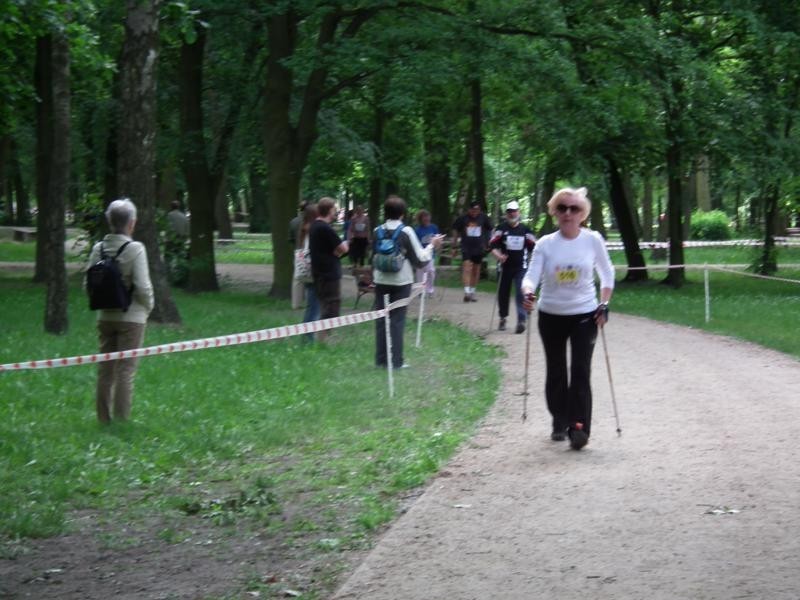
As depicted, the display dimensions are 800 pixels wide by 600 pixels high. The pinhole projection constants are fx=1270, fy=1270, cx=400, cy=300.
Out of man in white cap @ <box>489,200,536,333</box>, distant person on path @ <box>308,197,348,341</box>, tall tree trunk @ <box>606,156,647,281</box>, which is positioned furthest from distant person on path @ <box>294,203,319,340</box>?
tall tree trunk @ <box>606,156,647,281</box>

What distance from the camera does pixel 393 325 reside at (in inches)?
535

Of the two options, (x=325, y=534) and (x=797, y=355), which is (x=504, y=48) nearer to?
(x=797, y=355)

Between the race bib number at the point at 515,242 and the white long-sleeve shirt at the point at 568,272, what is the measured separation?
850cm

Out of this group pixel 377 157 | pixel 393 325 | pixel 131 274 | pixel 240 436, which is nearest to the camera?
pixel 131 274

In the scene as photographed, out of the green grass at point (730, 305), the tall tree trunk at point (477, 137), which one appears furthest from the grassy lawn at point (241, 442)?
the tall tree trunk at point (477, 137)

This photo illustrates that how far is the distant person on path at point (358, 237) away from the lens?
3156 cm

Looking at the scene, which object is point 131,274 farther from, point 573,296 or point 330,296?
point 330,296

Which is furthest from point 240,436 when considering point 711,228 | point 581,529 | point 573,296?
point 711,228

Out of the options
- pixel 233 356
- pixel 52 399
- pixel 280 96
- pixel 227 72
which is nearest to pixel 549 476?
pixel 52 399

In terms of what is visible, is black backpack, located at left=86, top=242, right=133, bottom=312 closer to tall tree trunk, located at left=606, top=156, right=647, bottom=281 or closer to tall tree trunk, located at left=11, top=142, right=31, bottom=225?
tall tree trunk, located at left=606, top=156, right=647, bottom=281

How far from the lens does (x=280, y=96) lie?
24.8 meters

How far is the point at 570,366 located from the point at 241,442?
266cm

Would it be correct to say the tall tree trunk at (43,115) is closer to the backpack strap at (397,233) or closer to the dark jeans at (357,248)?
the dark jeans at (357,248)

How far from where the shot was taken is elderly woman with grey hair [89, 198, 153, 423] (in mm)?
9711
